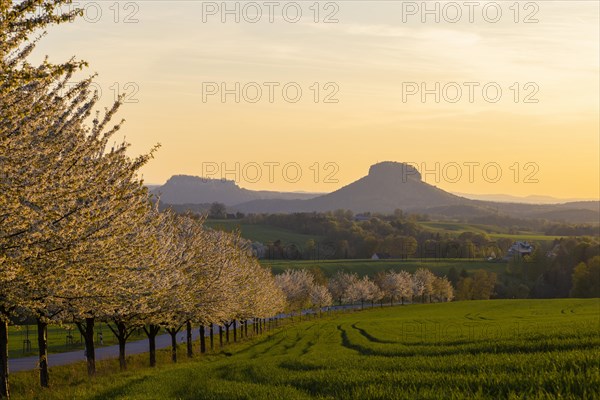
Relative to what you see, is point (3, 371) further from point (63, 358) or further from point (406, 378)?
point (63, 358)

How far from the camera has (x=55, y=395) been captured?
24312 millimetres

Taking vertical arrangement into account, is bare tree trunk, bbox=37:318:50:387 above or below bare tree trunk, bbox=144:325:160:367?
above

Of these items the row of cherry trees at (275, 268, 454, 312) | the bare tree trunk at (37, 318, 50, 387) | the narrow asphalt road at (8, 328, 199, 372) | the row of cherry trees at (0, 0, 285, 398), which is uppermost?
the row of cherry trees at (0, 0, 285, 398)

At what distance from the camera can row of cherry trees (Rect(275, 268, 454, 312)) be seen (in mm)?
133500

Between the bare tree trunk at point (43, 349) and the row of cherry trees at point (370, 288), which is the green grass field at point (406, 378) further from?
the row of cherry trees at point (370, 288)

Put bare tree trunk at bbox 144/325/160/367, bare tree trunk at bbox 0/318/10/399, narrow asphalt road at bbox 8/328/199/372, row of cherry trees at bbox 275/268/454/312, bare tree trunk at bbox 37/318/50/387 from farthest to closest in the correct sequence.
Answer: row of cherry trees at bbox 275/268/454/312 < narrow asphalt road at bbox 8/328/199/372 < bare tree trunk at bbox 144/325/160/367 < bare tree trunk at bbox 37/318/50/387 < bare tree trunk at bbox 0/318/10/399

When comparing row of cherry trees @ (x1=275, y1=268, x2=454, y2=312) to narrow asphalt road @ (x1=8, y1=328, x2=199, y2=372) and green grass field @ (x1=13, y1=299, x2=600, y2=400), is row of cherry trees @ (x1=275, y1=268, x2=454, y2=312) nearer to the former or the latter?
narrow asphalt road @ (x1=8, y1=328, x2=199, y2=372)

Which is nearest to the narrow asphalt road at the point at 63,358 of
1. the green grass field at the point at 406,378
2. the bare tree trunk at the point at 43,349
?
the green grass field at the point at 406,378

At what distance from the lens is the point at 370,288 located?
512 feet

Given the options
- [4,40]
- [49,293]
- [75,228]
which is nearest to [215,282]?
[49,293]

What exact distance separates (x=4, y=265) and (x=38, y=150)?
9.75ft

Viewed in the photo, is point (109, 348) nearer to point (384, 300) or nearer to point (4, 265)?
point (4, 265)

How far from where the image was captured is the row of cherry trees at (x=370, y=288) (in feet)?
438

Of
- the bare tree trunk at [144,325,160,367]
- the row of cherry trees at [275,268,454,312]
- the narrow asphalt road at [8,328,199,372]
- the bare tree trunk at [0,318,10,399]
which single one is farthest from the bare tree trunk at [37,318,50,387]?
the row of cherry trees at [275,268,454,312]
